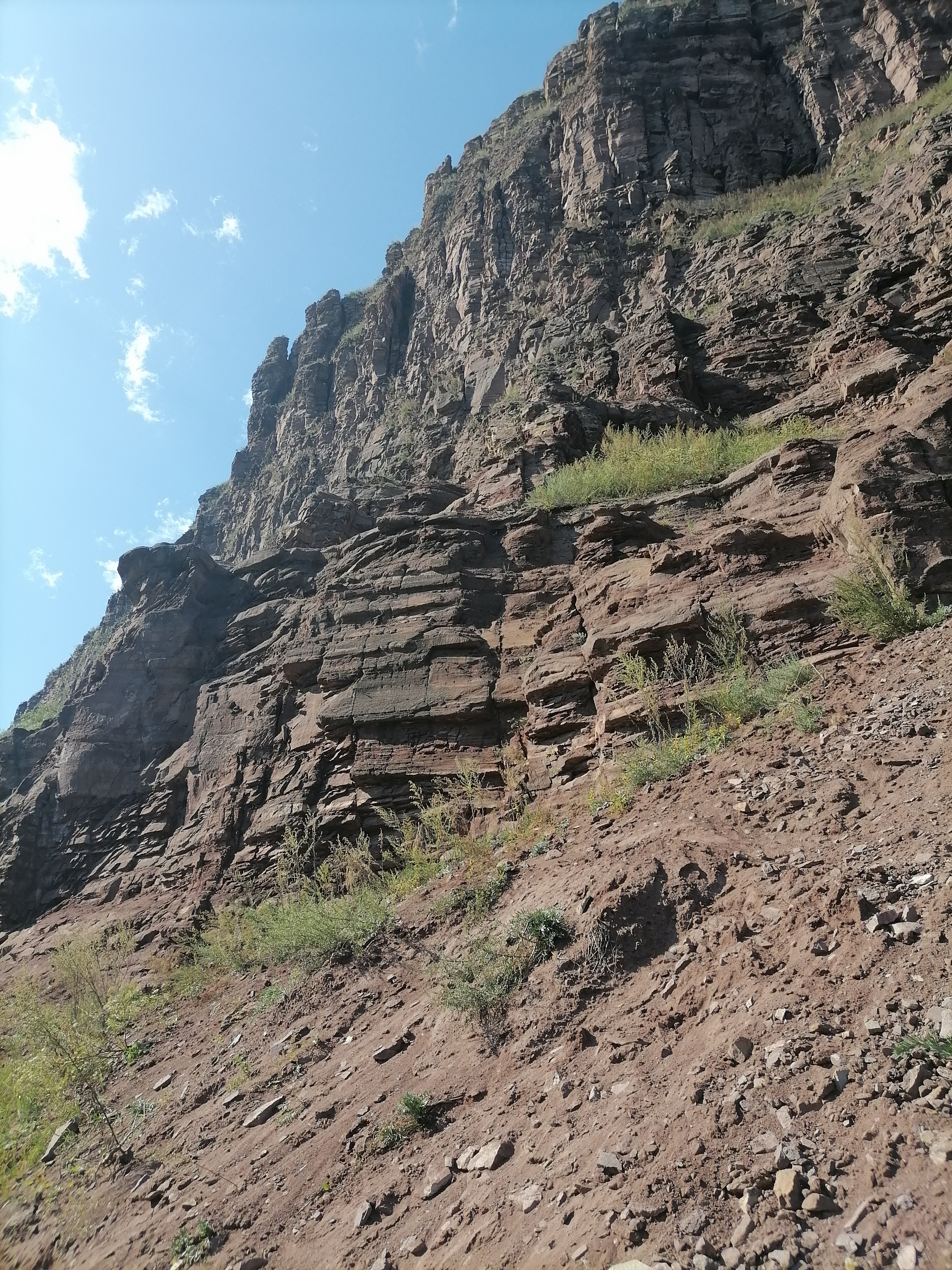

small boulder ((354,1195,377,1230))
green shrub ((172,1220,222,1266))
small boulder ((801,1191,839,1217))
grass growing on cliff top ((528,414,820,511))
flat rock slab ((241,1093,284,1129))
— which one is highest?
grass growing on cliff top ((528,414,820,511))

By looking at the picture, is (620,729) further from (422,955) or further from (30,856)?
(30,856)

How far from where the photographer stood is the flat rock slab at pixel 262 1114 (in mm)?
6051

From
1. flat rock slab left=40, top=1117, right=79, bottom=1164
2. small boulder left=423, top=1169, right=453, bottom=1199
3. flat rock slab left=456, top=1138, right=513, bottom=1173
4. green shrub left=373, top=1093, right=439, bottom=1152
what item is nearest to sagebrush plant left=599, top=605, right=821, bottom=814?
green shrub left=373, top=1093, right=439, bottom=1152

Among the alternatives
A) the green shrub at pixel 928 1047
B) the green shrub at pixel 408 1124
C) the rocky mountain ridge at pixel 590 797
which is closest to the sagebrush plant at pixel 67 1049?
the rocky mountain ridge at pixel 590 797

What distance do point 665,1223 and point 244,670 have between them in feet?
52.9

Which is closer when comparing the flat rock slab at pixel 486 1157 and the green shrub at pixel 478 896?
the flat rock slab at pixel 486 1157

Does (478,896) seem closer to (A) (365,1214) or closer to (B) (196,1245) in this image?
(A) (365,1214)

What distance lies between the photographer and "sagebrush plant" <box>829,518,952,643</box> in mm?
7336

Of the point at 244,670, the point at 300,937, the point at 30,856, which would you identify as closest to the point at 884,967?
the point at 300,937

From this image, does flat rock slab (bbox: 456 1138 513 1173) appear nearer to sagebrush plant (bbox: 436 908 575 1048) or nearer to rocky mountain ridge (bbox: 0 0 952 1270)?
rocky mountain ridge (bbox: 0 0 952 1270)

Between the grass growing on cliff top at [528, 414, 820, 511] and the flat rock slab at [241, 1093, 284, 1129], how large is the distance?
1198 centimetres

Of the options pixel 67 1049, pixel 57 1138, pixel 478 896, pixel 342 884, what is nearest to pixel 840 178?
pixel 342 884

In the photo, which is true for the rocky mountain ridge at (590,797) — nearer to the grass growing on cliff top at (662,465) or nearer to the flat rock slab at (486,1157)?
the flat rock slab at (486,1157)

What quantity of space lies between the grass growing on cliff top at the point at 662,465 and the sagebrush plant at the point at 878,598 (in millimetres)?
6730
